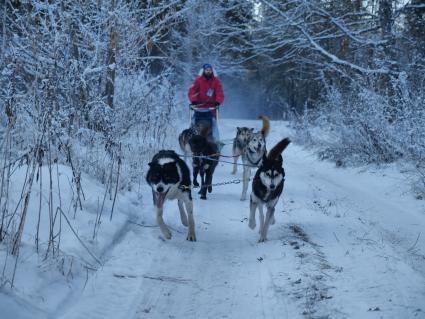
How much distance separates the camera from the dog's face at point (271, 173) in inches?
181

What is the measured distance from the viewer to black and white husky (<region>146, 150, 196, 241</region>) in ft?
14.5

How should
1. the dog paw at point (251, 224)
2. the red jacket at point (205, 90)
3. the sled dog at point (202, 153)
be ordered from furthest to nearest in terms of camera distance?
the red jacket at point (205, 90), the sled dog at point (202, 153), the dog paw at point (251, 224)

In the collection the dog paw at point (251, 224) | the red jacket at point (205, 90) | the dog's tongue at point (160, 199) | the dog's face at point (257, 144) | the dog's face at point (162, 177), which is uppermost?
the red jacket at point (205, 90)

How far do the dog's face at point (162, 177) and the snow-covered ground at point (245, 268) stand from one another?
1.31ft

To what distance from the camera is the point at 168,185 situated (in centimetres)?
448

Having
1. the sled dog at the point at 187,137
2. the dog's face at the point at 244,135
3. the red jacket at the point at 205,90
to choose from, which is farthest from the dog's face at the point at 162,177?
the red jacket at the point at 205,90

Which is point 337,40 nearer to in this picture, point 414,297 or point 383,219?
point 383,219

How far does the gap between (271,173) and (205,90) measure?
400 cm

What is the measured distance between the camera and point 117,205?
5.02 meters

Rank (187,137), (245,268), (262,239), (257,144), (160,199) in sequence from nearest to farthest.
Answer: (245,268) < (262,239) < (160,199) < (257,144) < (187,137)

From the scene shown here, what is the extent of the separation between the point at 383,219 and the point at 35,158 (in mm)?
3761

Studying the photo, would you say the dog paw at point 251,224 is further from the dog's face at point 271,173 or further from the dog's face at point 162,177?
the dog's face at point 162,177

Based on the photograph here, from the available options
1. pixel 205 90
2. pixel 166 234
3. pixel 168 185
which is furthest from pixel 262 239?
pixel 205 90

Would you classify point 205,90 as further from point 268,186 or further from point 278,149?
point 268,186
